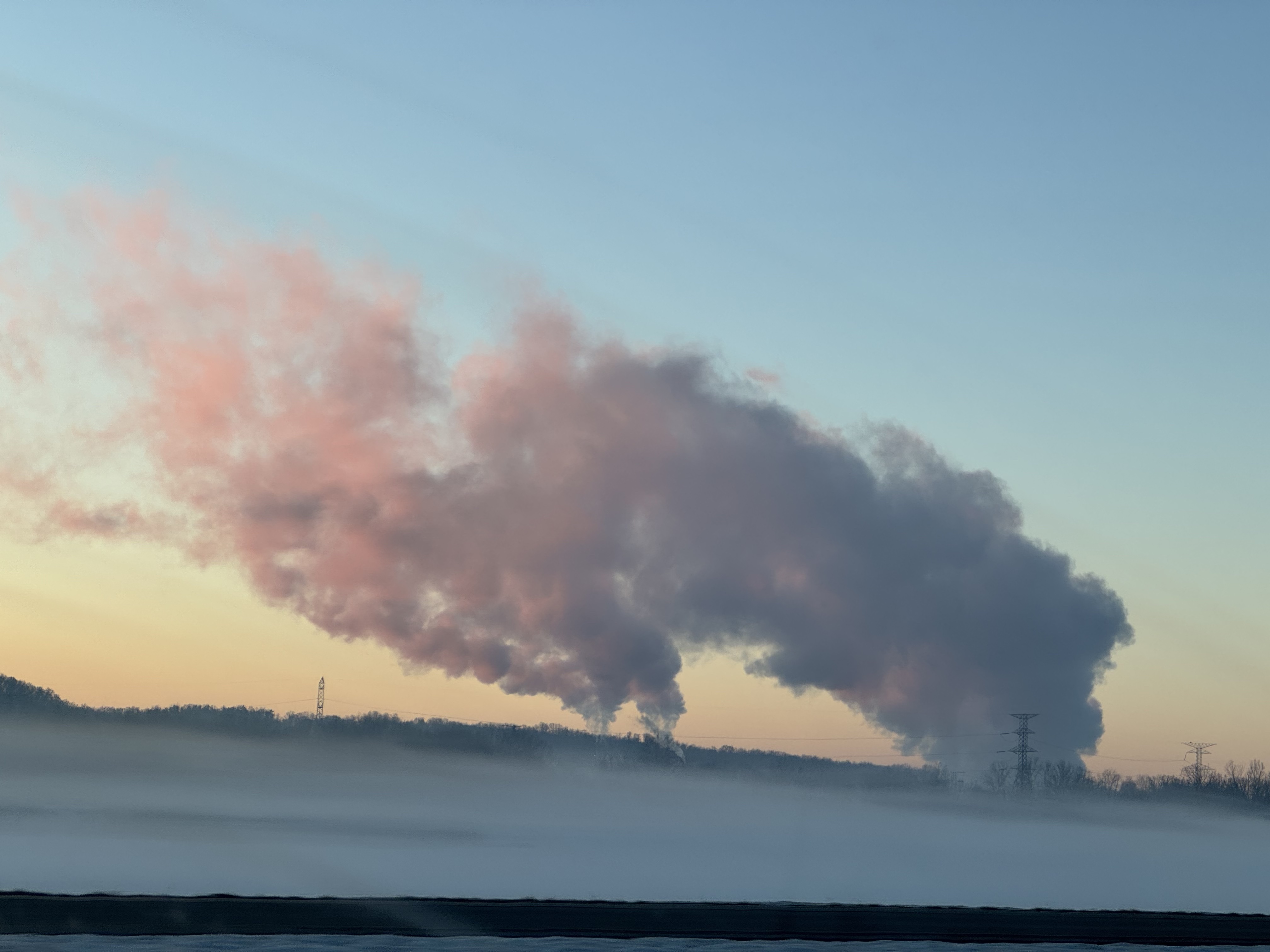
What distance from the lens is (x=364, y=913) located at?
23.8m

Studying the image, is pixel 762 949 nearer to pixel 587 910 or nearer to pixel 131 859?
pixel 587 910

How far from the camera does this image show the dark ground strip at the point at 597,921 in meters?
21.3

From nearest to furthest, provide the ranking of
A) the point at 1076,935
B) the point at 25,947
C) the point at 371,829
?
the point at 25,947 → the point at 1076,935 → the point at 371,829

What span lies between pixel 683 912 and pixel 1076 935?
8.98m

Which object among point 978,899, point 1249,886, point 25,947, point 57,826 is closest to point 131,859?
point 978,899

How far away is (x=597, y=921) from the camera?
24125 millimetres

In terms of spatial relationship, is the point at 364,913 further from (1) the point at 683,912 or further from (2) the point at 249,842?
(2) the point at 249,842

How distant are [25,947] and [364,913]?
7.67 m

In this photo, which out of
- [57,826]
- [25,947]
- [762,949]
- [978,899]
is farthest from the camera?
[57,826]

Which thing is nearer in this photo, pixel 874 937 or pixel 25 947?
pixel 25 947

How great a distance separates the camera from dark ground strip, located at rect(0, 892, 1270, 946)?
21297 mm

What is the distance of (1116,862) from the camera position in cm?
18050

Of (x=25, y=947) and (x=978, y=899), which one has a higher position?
(x=25, y=947)

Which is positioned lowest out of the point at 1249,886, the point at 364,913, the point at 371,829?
the point at 371,829
